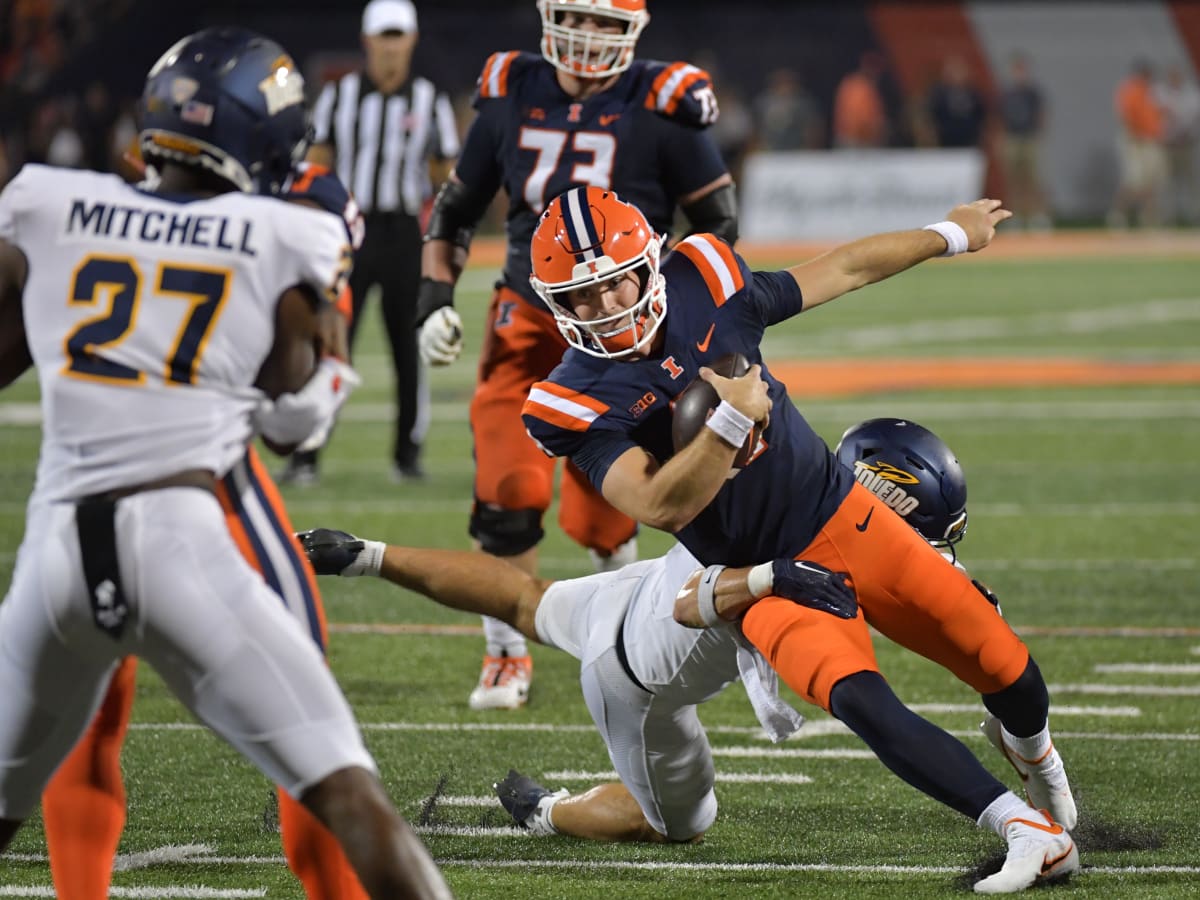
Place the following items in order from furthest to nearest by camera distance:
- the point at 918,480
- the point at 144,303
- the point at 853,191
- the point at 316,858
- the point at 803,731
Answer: the point at 853,191
the point at 803,731
the point at 918,480
the point at 316,858
the point at 144,303

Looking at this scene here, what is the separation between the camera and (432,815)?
13.6 ft

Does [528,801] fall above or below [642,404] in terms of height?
below

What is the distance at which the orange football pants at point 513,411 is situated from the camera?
17.0ft

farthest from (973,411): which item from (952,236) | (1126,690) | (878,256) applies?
(878,256)

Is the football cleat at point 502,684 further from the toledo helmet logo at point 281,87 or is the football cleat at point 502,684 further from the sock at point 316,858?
the toledo helmet logo at point 281,87

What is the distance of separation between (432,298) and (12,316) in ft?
8.37

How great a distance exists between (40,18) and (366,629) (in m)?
21.0

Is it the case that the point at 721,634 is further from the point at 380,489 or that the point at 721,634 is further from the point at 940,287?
Answer: the point at 940,287

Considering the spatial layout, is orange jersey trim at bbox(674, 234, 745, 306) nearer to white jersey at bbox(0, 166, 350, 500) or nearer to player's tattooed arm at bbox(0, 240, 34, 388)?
white jersey at bbox(0, 166, 350, 500)

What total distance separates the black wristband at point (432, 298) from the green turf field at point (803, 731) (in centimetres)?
100

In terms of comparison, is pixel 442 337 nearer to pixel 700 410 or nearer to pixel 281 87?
pixel 700 410

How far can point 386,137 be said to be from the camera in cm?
866

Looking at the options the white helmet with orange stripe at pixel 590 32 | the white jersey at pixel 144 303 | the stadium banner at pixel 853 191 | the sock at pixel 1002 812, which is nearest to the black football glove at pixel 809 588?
the sock at pixel 1002 812

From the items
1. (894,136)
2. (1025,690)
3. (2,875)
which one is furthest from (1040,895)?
(894,136)
